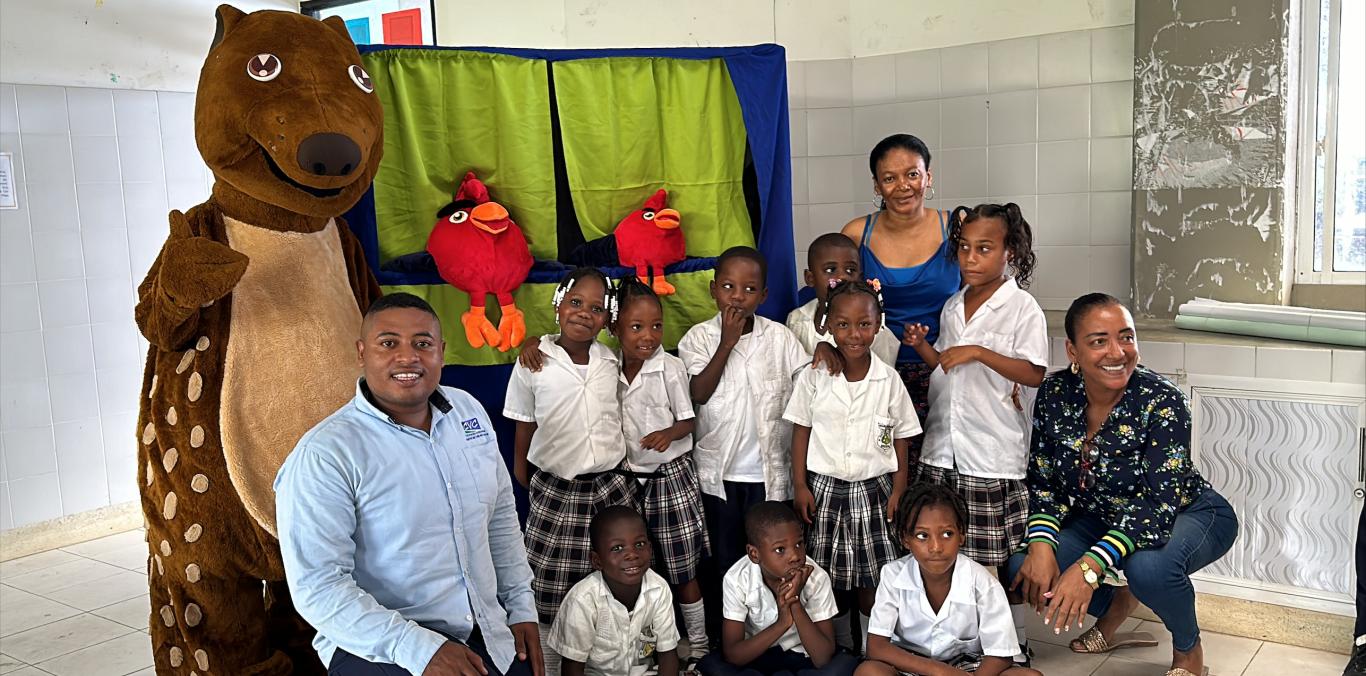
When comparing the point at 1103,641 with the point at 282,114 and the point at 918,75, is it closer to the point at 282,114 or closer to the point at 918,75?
the point at 918,75

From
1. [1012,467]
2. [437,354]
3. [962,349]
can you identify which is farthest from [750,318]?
[437,354]

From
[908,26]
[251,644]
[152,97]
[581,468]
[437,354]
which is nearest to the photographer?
[437,354]

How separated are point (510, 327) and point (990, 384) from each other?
49.3 inches

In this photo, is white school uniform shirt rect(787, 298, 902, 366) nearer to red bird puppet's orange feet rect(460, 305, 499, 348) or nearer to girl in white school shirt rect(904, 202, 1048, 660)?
girl in white school shirt rect(904, 202, 1048, 660)

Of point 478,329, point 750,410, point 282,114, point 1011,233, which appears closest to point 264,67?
point 282,114

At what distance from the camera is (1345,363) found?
2.78 m

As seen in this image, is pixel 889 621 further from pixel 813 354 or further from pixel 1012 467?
pixel 813 354

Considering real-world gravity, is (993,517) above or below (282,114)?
below

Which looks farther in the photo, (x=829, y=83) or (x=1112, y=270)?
(x=829, y=83)

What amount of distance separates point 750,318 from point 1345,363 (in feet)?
4.99

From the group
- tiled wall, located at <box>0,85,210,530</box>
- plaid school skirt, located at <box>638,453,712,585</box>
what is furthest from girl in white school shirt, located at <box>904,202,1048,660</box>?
tiled wall, located at <box>0,85,210,530</box>

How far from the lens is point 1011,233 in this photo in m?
2.71

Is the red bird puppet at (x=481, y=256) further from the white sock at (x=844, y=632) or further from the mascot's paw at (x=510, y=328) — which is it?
the white sock at (x=844, y=632)

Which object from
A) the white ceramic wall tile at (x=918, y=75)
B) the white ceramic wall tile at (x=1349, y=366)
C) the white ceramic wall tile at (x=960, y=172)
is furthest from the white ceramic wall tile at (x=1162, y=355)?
the white ceramic wall tile at (x=918, y=75)
